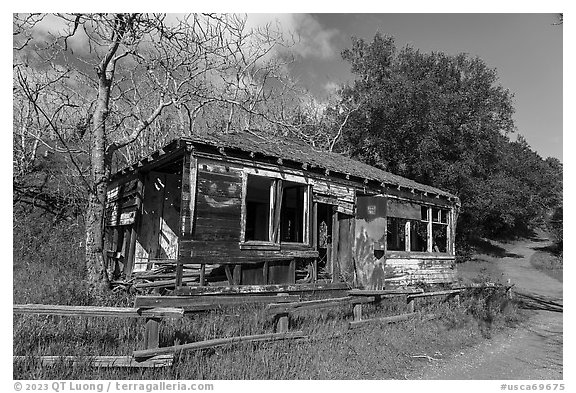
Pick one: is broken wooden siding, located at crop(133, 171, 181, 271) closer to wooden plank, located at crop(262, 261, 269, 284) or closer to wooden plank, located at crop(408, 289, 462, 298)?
wooden plank, located at crop(262, 261, 269, 284)

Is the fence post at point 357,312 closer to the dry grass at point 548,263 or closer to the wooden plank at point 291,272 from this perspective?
the wooden plank at point 291,272

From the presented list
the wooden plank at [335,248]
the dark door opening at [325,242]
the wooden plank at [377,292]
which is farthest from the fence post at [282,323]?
the dark door opening at [325,242]

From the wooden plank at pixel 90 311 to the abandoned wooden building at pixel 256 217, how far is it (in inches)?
114

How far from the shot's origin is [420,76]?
2864cm

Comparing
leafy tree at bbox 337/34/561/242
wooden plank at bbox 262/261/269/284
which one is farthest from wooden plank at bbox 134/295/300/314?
leafy tree at bbox 337/34/561/242

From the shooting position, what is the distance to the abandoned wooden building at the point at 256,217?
30.7 ft

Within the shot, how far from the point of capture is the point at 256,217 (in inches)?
622

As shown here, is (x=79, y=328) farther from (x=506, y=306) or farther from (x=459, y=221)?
(x=459, y=221)

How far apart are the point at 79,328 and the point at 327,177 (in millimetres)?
7792

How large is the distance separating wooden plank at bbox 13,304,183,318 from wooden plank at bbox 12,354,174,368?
1.79 feet

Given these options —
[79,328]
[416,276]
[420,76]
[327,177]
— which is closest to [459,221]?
[420,76]

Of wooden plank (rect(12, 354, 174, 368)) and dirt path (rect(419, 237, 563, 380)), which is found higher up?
wooden plank (rect(12, 354, 174, 368))

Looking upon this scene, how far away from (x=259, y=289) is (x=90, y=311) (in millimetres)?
4839

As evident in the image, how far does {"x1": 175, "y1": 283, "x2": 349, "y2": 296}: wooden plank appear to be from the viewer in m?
8.82
